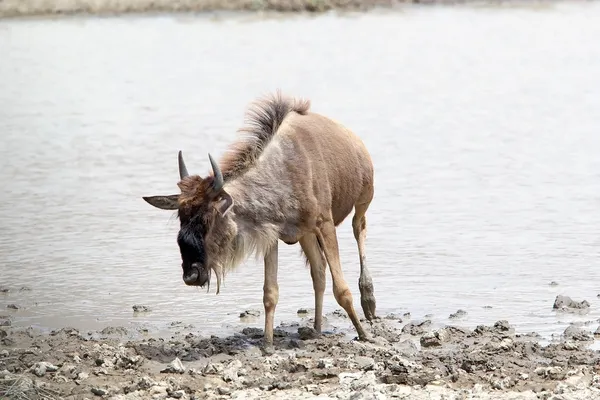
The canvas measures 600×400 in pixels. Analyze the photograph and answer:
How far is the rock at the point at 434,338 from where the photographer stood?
8.87m

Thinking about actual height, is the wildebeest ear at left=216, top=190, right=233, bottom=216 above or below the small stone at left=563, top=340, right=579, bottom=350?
above

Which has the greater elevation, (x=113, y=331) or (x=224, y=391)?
(x=224, y=391)

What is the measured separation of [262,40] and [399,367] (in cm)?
2910

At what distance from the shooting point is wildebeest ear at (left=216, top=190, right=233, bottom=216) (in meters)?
8.28

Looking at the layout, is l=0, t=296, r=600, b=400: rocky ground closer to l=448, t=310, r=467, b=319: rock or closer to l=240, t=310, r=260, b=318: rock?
l=448, t=310, r=467, b=319: rock

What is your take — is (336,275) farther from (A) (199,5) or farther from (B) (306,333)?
(A) (199,5)

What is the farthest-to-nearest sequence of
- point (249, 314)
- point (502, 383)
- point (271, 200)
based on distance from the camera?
point (249, 314) < point (271, 200) < point (502, 383)

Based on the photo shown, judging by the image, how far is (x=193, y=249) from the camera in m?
8.28

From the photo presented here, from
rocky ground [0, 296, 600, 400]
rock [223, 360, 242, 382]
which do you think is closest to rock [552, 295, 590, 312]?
rocky ground [0, 296, 600, 400]

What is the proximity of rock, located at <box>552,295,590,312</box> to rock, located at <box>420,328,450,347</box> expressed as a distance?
4.38ft

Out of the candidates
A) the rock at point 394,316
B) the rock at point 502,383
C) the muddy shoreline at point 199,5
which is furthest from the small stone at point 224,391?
the muddy shoreline at point 199,5

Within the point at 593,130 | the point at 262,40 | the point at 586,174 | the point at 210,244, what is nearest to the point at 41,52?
the point at 262,40

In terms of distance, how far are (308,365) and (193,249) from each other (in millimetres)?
1143

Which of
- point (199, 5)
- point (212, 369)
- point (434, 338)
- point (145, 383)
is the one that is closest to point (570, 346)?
point (434, 338)
